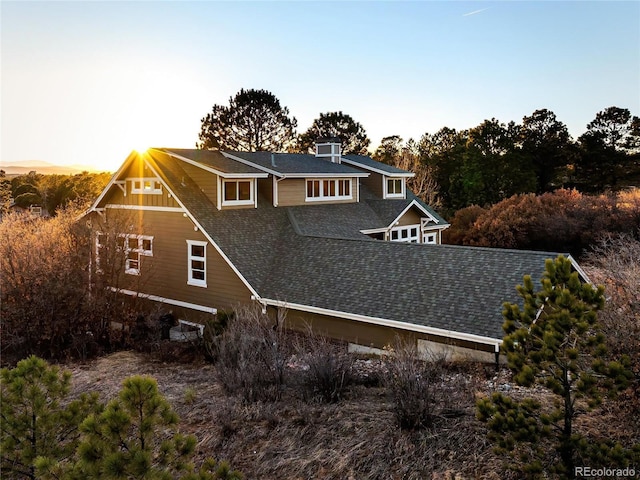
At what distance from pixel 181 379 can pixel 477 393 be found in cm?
683

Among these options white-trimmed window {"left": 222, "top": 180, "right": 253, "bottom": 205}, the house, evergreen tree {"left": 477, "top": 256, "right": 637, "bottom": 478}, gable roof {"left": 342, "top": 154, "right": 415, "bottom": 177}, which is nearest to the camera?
evergreen tree {"left": 477, "top": 256, "right": 637, "bottom": 478}

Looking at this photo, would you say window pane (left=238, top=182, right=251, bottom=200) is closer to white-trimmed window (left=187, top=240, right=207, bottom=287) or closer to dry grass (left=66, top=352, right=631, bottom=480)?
white-trimmed window (left=187, top=240, right=207, bottom=287)

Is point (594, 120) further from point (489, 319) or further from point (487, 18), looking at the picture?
point (489, 319)

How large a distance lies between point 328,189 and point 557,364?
1882 cm

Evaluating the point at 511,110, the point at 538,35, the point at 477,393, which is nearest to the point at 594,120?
the point at 511,110

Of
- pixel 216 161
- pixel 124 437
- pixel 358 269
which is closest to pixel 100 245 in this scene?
pixel 216 161

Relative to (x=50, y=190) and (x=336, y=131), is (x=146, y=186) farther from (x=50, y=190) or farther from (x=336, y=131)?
(x=336, y=131)

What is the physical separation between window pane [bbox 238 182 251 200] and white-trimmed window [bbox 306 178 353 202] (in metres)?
3.50

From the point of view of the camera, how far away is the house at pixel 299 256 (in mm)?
12367

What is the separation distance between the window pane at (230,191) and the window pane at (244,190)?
276mm

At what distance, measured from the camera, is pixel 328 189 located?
23.6m

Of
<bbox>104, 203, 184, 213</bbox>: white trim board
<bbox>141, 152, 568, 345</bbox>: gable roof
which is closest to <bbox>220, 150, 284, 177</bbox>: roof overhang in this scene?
<bbox>141, 152, 568, 345</bbox>: gable roof

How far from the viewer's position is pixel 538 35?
58.6 feet

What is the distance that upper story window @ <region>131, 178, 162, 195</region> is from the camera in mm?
18350
